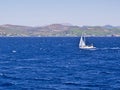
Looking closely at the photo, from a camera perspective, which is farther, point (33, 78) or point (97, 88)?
point (33, 78)

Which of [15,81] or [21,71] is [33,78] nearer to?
[15,81]

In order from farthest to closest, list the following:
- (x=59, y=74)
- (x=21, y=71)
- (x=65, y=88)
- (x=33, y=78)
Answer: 1. (x=21, y=71)
2. (x=59, y=74)
3. (x=33, y=78)
4. (x=65, y=88)

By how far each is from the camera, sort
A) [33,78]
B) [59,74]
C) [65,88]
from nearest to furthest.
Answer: [65,88]
[33,78]
[59,74]

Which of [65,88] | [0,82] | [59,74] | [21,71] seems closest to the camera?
[65,88]

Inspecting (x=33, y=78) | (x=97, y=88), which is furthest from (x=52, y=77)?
(x=97, y=88)

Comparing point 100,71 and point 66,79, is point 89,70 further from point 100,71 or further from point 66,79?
point 66,79

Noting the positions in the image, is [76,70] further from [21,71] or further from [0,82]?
[0,82]

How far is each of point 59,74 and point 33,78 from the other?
10.9 metres

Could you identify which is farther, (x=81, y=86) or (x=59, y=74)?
(x=59, y=74)

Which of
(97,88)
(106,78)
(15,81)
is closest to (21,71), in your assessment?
(15,81)

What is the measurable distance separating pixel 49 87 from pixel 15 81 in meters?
13.1

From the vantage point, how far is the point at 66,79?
3947 inches

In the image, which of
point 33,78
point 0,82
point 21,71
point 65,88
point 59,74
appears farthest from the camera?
point 21,71

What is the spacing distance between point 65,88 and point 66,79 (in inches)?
584
